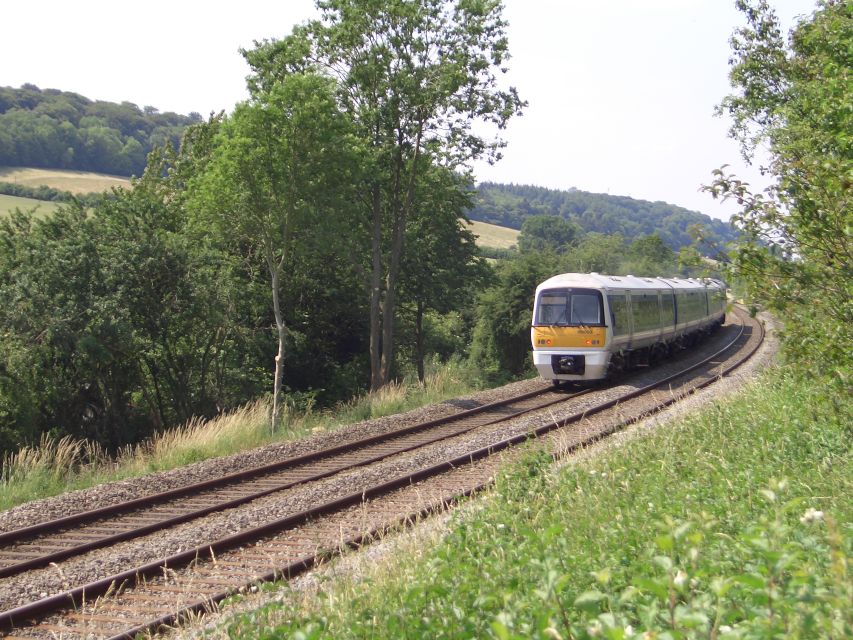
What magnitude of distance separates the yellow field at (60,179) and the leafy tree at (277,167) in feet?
233

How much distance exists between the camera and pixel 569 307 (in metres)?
21.6

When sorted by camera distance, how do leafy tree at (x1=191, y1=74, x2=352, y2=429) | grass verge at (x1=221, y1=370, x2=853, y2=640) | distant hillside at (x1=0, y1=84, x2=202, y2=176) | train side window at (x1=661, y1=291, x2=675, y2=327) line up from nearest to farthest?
grass verge at (x1=221, y1=370, x2=853, y2=640) < leafy tree at (x1=191, y1=74, x2=352, y2=429) < train side window at (x1=661, y1=291, x2=675, y2=327) < distant hillside at (x1=0, y1=84, x2=202, y2=176)

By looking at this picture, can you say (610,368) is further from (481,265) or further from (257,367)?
(481,265)

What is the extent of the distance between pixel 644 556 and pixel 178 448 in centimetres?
1131

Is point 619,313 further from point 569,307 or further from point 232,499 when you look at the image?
point 232,499

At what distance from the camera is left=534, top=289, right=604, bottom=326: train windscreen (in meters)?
21.3

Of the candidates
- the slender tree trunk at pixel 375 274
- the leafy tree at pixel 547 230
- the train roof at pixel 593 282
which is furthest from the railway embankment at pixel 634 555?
the leafy tree at pixel 547 230

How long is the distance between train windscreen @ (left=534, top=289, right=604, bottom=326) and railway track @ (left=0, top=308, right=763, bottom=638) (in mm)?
5514

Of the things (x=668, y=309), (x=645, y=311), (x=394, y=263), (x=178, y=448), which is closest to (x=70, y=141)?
(x=394, y=263)

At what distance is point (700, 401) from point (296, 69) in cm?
1444

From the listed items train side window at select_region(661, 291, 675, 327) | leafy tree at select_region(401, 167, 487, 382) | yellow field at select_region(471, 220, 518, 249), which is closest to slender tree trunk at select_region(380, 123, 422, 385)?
leafy tree at select_region(401, 167, 487, 382)

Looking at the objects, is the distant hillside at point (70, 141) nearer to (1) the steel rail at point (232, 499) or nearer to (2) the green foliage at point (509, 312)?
(2) the green foliage at point (509, 312)

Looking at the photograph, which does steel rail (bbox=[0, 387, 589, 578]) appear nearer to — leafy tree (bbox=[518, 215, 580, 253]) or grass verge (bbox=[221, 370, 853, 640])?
grass verge (bbox=[221, 370, 853, 640])

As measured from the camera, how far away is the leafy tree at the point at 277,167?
1781cm
